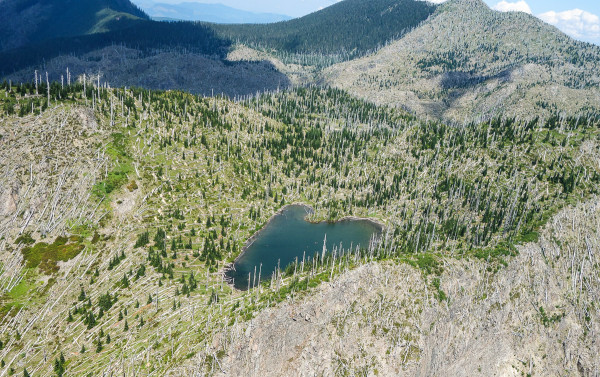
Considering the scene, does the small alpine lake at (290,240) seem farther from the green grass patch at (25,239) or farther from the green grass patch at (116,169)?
the green grass patch at (25,239)

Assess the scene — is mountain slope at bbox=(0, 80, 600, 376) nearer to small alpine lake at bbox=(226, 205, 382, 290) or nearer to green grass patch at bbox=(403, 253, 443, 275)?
green grass patch at bbox=(403, 253, 443, 275)

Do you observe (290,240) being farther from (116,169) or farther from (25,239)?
(25,239)

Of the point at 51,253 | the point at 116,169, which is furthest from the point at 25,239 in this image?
the point at 116,169

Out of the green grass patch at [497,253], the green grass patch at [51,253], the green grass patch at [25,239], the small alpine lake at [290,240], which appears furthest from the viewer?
the small alpine lake at [290,240]

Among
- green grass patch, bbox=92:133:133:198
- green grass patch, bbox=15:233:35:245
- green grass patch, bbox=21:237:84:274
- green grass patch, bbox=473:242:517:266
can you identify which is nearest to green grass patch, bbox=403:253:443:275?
Answer: green grass patch, bbox=473:242:517:266

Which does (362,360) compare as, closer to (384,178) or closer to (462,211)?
(462,211)

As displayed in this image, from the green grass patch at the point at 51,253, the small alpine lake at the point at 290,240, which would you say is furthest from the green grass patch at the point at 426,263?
the green grass patch at the point at 51,253
